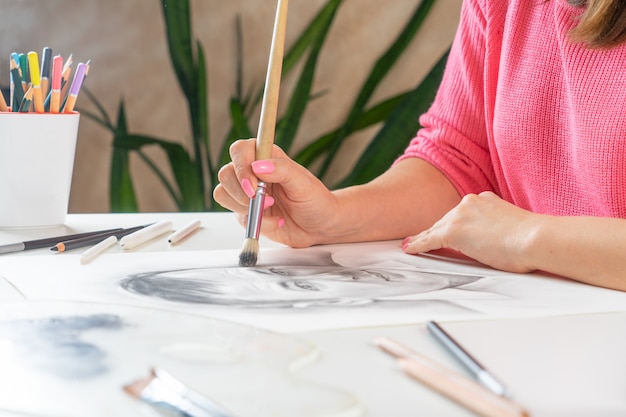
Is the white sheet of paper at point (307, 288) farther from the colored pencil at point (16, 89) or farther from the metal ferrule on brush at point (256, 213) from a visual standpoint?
the colored pencil at point (16, 89)

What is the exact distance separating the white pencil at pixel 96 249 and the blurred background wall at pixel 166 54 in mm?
1150

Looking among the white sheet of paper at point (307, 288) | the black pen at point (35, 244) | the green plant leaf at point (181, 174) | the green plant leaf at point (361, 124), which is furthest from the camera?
the green plant leaf at point (361, 124)

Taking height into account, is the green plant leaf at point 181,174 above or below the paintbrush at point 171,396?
below

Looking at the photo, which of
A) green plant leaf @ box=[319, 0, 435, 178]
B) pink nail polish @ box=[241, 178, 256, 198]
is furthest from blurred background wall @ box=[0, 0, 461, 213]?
pink nail polish @ box=[241, 178, 256, 198]

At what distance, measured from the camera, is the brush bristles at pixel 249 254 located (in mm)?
711

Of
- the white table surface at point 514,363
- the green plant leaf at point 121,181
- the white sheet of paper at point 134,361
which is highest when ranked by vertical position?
the white table surface at point 514,363

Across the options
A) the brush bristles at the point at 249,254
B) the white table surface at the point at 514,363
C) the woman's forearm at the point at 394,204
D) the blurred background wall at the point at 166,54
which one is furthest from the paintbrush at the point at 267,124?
the blurred background wall at the point at 166,54

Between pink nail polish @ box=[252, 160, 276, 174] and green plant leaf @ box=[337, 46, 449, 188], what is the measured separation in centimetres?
119

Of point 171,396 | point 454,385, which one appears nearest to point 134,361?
point 171,396

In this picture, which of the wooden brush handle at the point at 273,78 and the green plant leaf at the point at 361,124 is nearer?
the wooden brush handle at the point at 273,78

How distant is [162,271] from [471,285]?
9.8 inches

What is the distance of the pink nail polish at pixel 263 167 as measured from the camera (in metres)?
0.75

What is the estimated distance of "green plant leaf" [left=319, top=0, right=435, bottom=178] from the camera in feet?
6.58

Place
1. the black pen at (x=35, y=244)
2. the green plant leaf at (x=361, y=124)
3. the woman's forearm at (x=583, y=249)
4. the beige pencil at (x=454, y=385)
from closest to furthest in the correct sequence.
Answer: the beige pencil at (x=454, y=385) → the woman's forearm at (x=583, y=249) → the black pen at (x=35, y=244) → the green plant leaf at (x=361, y=124)
